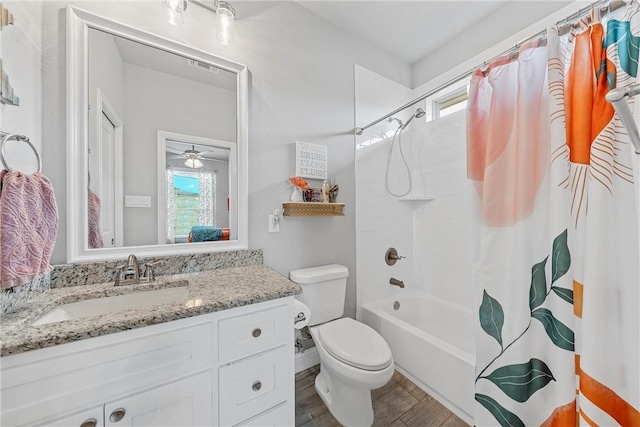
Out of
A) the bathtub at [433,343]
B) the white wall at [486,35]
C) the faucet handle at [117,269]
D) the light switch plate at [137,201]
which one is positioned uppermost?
the white wall at [486,35]

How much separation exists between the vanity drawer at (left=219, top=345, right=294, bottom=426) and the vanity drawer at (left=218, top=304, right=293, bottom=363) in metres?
0.03

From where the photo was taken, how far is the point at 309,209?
1.64 m

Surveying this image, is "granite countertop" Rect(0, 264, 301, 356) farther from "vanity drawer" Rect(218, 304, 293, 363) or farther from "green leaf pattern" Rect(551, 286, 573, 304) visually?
"green leaf pattern" Rect(551, 286, 573, 304)

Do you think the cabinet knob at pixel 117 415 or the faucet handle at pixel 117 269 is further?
the faucet handle at pixel 117 269

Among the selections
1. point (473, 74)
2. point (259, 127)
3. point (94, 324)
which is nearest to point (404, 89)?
point (473, 74)

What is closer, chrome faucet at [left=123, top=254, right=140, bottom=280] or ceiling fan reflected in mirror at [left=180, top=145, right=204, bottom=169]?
chrome faucet at [left=123, top=254, right=140, bottom=280]

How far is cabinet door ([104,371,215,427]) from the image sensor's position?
2.42ft

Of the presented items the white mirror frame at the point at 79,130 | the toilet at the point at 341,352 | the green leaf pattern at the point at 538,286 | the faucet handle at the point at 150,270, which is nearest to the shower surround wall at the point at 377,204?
the toilet at the point at 341,352

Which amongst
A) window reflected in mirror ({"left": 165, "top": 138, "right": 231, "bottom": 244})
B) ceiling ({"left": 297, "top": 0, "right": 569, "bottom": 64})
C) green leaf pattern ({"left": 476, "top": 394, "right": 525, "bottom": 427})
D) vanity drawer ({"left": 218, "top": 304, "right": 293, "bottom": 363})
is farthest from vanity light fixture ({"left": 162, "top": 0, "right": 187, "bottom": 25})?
green leaf pattern ({"left": 476, "top": 394, "right": 525, "bottom": 427})

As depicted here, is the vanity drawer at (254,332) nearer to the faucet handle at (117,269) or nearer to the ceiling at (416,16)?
the faucet handle at (117,269)

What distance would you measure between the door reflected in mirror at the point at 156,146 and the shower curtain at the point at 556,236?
4.60 feet

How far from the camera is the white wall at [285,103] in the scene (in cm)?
126

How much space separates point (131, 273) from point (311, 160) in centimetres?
125

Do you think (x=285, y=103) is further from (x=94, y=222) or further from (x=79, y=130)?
(x=94, y=222)
